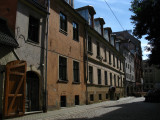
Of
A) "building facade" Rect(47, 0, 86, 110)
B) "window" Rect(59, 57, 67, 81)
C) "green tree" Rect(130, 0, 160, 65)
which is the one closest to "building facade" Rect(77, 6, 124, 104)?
"building facade" Rect(47, 0, 86, 110)

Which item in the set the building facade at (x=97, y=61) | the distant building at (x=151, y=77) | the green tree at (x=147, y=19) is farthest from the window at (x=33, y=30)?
the distant building at (x=151, y=77)

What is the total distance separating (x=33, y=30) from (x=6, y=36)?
259 cm

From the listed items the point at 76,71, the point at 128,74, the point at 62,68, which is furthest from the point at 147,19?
the point at 128,74

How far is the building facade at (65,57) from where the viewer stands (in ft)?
40.6

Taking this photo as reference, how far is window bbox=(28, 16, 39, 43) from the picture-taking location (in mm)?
10961

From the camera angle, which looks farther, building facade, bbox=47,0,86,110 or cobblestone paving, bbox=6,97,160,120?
building facade, bbox=47,0,86,110

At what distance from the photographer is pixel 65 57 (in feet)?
46.5

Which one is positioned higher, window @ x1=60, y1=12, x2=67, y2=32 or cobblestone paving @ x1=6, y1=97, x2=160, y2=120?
window @ x1=60, y1=12, x2=67, y2=32

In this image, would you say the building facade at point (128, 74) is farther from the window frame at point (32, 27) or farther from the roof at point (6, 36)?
the roof at point (6, 36)

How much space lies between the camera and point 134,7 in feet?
40.8

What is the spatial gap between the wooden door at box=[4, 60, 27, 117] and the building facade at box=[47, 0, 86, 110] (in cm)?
274

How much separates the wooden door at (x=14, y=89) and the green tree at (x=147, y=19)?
8016 mm

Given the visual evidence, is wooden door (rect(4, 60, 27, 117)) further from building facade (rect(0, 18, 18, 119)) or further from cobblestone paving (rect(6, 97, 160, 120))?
cobblestone paving (rect(6, 97, 160, 120))

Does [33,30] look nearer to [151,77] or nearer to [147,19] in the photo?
[147,19]
